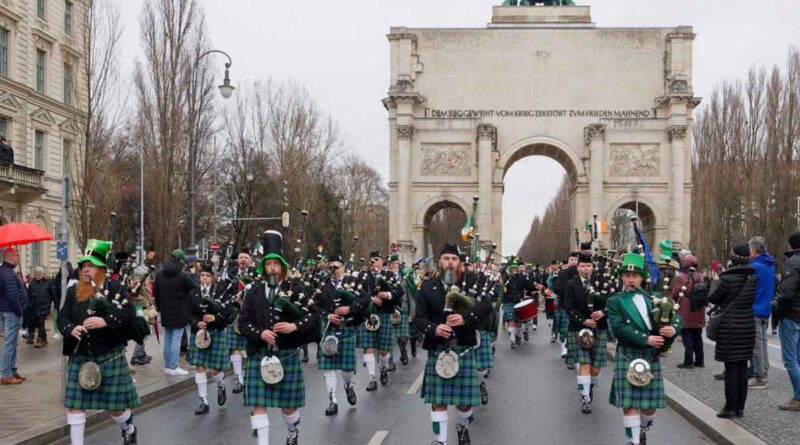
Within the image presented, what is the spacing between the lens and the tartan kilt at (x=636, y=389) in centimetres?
820

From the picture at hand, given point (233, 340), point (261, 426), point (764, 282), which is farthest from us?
point (233, 340)

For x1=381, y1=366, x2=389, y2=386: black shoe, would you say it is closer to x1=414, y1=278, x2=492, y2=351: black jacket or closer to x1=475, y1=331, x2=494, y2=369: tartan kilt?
x1=475, y1=331, x2=494, y2=369: tartan kilt

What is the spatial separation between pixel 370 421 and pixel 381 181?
299 feet

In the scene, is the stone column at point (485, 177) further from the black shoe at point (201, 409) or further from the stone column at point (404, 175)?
the black shoe at point (201, 409)

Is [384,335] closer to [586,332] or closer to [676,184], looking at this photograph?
[586,332]

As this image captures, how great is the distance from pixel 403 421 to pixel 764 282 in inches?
217

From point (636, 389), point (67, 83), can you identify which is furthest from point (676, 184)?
point (636, 389)

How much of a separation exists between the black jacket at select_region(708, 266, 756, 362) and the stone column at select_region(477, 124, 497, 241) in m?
41.6

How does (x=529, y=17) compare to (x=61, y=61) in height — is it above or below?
above

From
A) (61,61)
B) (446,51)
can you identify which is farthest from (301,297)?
(446,51)

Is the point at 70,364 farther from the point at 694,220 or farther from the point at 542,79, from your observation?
the point at 694,220

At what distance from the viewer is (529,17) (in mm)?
56000

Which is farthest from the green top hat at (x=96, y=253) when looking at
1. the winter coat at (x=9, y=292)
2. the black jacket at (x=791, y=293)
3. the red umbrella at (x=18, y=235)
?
the black jacket at (x=791, y=293)

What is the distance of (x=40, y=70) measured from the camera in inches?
1570
